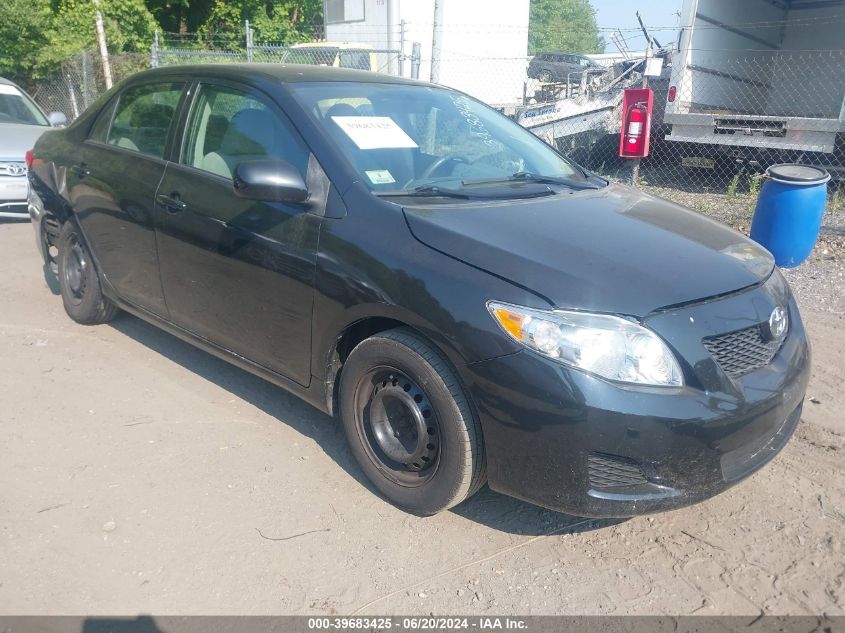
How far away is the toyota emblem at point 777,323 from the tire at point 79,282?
152 inches

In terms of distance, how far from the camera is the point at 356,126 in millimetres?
3477

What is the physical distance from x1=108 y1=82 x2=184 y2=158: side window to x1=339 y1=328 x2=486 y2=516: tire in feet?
6.24

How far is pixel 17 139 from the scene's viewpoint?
8.42 m

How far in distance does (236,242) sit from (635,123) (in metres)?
6.27

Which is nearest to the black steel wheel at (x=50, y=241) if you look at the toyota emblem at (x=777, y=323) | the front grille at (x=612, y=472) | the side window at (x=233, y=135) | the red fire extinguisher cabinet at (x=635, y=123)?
the side window at (x=233, y=135)

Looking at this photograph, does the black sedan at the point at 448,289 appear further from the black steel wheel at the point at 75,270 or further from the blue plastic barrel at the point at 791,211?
the blue plastic barrel at the point at 791,211

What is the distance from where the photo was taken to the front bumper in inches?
98.0

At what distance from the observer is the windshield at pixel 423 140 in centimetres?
337

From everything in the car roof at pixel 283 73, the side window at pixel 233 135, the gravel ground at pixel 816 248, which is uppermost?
the car roof at pixel 283 73

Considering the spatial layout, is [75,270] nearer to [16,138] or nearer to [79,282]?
[79,282]

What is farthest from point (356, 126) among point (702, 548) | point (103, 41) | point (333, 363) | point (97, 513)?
point (103, 41)

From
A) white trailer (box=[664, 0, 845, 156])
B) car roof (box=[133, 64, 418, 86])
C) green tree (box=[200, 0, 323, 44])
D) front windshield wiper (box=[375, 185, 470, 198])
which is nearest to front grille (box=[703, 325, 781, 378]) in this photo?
front windshield wiper (box=[375, 185, 470, 198])

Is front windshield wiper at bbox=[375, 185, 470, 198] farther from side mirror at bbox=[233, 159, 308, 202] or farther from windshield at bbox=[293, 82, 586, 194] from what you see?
side mirror at bbox=[233, 159, 308, 202]

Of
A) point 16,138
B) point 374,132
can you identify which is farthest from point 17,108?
point 374,132
